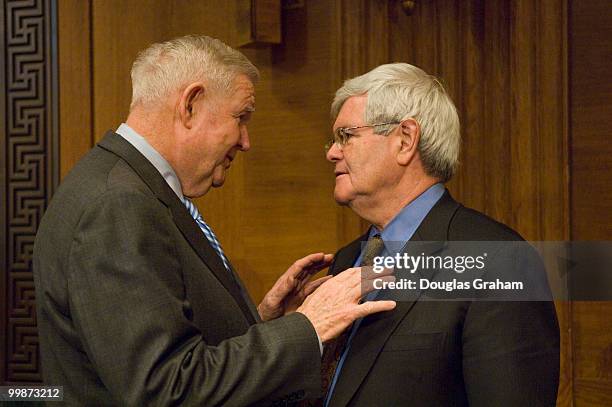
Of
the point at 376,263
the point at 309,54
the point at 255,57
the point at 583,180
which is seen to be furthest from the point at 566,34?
the point at 376,263

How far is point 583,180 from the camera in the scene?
2.80 metres

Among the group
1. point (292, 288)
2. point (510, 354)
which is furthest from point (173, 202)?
point (510, 354)

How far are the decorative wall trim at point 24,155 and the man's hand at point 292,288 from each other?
1249 mm

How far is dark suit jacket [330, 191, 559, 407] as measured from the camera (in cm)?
164

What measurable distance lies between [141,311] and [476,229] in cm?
73

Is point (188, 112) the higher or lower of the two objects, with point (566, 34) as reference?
lower

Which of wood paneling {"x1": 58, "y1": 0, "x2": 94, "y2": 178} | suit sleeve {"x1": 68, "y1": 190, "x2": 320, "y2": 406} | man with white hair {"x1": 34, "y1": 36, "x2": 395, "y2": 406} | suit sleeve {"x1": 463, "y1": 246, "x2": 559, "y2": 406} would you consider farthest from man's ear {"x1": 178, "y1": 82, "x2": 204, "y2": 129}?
wood paneling {"x1": 58, "y1": 0, "x2": 94, "y2": 178}

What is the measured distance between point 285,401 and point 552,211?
1.47 m

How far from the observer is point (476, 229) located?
1809mm

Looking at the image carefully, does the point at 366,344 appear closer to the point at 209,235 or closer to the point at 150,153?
the point at 209,235

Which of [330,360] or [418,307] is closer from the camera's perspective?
[418,307]

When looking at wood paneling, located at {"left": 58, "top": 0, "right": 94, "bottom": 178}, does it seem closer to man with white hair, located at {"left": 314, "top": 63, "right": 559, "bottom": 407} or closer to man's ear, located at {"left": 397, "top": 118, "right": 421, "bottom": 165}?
man with white hair, located at {"left": 314, "top": 63, "right": 559, "bottom": 407}

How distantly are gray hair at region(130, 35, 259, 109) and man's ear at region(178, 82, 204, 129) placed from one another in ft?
0.05

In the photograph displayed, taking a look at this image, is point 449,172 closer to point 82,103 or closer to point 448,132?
point 448,132
